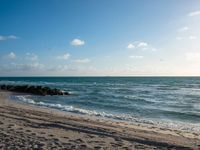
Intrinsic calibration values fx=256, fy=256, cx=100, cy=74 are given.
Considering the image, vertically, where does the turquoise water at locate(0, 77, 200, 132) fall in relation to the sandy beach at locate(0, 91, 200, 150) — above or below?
below

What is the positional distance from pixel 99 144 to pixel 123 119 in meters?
7.36

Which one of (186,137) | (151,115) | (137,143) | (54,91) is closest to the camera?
(137,143)

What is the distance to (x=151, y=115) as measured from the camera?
17.7 meters

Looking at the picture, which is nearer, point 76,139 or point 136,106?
point 76,139

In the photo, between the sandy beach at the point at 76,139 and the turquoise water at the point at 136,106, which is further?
the turquoise water at the point at 136,106

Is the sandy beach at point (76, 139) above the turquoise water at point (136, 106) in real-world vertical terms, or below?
above

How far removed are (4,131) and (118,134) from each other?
4.28m

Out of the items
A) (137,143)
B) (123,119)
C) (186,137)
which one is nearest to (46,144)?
(137,143)

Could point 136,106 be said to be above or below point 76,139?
below

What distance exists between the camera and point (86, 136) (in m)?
9.34

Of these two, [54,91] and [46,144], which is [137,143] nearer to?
[46,144]

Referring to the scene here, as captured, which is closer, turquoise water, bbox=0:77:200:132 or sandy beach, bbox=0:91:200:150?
sandy beach, bbox=0:91:200:150

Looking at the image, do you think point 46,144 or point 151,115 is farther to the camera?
point 151,115

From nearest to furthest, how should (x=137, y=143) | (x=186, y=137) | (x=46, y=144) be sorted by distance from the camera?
(x=46, y=144) → (x=137, y=143) → (x=186, y=137)
